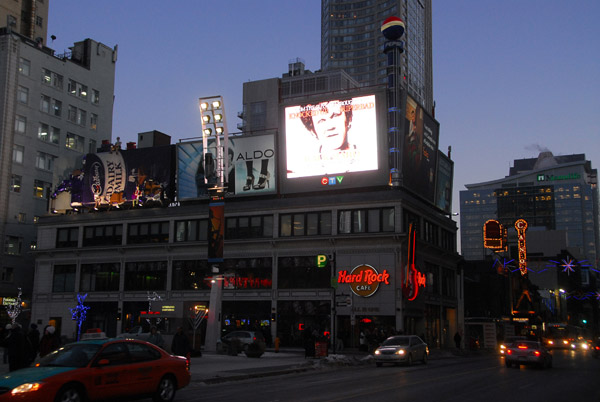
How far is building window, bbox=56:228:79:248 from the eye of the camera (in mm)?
67500

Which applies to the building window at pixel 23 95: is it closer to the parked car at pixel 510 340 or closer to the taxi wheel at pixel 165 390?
the parked car at pixel 510 340

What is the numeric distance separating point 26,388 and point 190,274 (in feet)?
159

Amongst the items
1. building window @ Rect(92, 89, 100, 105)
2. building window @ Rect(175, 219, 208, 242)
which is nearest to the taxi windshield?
building window @ Rect(175, 219, 208, 242)

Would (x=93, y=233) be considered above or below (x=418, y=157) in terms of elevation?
below

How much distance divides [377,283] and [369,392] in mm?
34239

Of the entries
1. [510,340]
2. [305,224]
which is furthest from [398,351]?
[305,224]

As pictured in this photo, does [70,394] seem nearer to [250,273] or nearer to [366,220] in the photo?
[366,220]

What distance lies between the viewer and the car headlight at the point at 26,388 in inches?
484

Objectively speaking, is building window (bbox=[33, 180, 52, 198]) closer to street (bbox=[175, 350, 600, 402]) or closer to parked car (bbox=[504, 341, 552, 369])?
Answer: street (bbox=[175, 350, 600, 402])

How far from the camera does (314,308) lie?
54.7m

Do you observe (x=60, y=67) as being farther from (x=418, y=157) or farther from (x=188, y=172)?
(x=418, y=157)

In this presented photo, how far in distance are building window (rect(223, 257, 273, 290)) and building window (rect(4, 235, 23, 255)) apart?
91.0 ft

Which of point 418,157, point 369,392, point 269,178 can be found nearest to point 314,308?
point 269,178

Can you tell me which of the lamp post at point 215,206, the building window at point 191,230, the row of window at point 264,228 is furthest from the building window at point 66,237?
the lamp post at point 215,206
